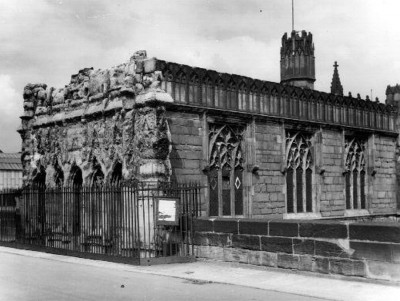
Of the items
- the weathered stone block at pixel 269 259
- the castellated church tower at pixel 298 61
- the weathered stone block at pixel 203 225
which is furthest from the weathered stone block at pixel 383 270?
the castellated church tower at pixel 298 61

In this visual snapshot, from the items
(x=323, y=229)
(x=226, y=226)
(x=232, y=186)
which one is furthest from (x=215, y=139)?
(x=323, y=229)

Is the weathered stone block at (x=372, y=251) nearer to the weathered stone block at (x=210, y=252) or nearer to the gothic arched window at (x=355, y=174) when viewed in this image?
the weathered stone block at (x=210, y=252)

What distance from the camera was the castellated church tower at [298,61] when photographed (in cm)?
3369

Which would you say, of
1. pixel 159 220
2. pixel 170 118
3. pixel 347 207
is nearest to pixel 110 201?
pixel 159 220

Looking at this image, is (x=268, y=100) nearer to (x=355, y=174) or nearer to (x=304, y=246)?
(x=355, y=174)

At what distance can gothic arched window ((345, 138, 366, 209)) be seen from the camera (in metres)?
21.6

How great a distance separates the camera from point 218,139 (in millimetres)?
16750

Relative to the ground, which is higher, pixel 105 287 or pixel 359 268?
pixel 359 268

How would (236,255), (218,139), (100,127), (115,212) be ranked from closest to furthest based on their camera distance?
(236,255)
(115,212)
(100,127)
(218,139)

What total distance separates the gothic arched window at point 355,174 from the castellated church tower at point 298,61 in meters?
11.7

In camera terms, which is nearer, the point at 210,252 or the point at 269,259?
the point at 269,259

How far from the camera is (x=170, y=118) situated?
49.4ft

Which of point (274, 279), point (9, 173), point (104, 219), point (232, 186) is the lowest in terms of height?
point (274, 279)

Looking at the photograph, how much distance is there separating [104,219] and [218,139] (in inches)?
176
